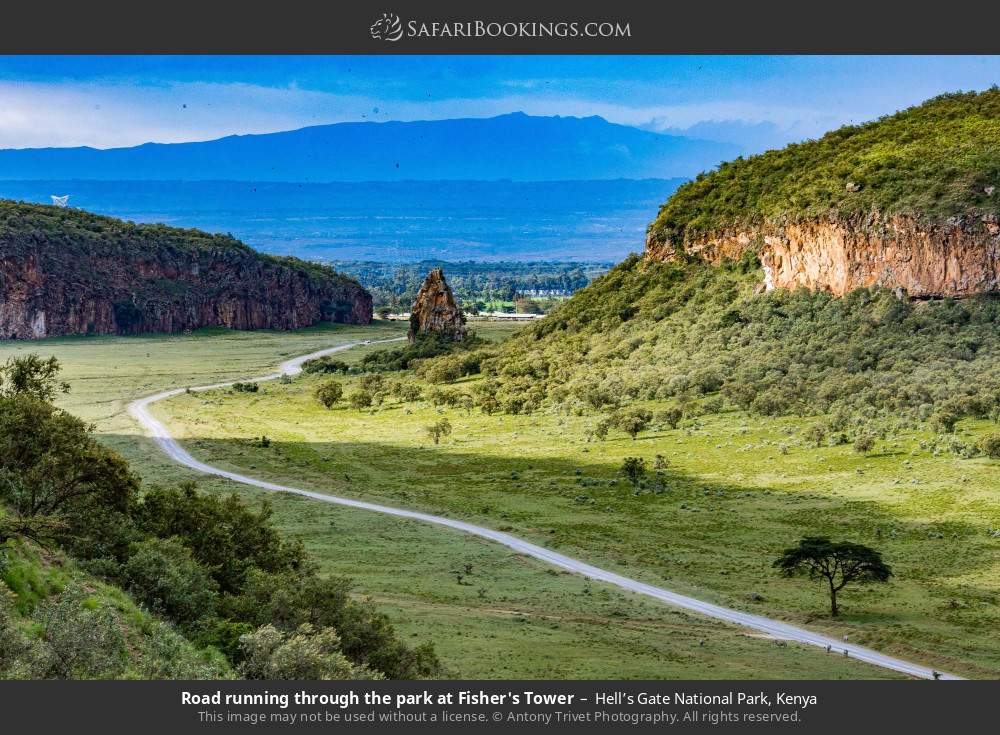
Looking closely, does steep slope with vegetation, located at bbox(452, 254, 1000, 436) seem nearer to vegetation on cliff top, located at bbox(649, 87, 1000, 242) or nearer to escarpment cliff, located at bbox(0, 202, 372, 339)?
vegetation on cliff top, located at bbox(649, 87, 1000, 242)

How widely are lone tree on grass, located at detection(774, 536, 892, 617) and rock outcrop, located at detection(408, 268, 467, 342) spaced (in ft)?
273

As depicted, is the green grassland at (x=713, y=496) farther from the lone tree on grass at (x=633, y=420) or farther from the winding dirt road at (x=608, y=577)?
the lone tree on grass at (x=633, y=420)

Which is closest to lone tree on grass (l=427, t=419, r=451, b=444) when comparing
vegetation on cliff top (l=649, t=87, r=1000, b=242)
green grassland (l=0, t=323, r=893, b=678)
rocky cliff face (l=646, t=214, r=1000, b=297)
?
green grassland (l=0, t=323, r=893, b=678)

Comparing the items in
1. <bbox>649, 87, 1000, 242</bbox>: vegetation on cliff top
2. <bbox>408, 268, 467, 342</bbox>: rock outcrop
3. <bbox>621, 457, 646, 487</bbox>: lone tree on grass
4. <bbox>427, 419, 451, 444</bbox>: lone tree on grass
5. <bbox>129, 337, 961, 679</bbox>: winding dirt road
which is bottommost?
<bbox>129, 337, 961, 679</bbox>: winding dirt road

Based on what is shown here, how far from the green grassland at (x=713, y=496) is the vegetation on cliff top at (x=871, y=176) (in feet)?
59.5

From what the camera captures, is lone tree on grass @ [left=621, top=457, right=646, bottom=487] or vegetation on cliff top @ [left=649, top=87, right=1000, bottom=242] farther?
vegetation on cliff top @ [left=649, top=87, right=1000, bottom=242]

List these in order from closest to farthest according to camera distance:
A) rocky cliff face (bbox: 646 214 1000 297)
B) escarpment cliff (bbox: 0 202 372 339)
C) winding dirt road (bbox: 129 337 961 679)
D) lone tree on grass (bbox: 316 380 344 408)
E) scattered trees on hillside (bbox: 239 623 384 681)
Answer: scattered trees on hillside (bbox: 239 623 384 681) → winding dirt road (bbox: 129 337 961 679) → rocky cliff face (bbox: 646 214 1000 297) → lone tree on grass (bbox: 316 380 344 408) → escarpment cliff (bbox: 0 202 372 339)

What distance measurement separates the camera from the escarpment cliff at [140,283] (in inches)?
6186

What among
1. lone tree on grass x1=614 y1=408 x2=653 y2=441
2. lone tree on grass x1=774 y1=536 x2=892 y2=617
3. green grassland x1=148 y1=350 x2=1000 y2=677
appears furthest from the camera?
lone tree on grass x1=614 y1=408 x2=653 y2=441

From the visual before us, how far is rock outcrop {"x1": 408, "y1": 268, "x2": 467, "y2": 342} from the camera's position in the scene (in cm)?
12266

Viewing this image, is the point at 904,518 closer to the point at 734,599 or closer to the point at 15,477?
the point at 734,599

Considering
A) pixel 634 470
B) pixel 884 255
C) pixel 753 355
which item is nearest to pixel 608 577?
pixel 634 470

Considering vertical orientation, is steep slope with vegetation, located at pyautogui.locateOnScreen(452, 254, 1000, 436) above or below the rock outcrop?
below

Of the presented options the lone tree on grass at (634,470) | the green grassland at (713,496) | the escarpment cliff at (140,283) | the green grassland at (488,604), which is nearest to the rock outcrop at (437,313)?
the green grassland at (713,496)
